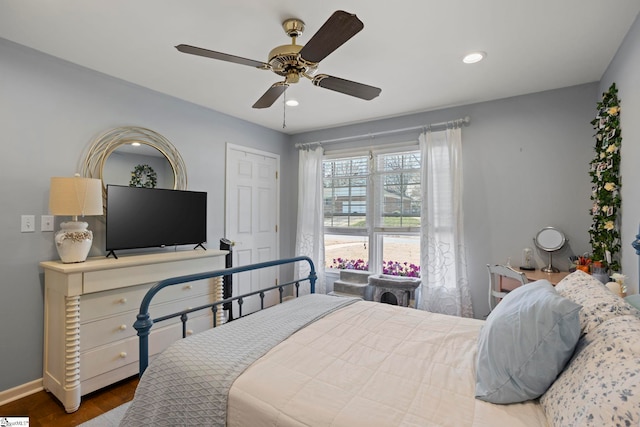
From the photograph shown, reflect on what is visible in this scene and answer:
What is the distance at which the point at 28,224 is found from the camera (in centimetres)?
232

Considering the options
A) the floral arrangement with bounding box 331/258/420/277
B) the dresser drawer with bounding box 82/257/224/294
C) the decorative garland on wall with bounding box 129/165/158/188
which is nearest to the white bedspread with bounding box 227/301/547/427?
the dresser drawer with bounding box 82/257/224/294

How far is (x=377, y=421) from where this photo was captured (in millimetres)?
965

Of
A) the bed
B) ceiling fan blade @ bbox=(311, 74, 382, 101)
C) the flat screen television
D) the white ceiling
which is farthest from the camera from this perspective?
the flat screen television

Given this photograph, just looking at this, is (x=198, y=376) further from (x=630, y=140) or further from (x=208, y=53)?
(x=630, y=140)

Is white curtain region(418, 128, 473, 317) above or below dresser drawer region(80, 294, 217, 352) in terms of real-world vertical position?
above

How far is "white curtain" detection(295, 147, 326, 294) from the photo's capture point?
432 centimetres

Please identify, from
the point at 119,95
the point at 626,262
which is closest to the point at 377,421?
the point at 626,262

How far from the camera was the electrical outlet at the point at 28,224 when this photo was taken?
90.3 inches

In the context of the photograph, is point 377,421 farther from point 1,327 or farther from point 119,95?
point 119,95

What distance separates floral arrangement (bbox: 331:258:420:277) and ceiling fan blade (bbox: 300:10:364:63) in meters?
2.86

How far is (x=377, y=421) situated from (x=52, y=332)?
2531 millimetres

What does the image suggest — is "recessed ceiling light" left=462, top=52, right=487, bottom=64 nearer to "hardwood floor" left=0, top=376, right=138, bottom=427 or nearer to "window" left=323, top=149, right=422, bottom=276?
"window" left=323, top=149, right=422, bottom=276

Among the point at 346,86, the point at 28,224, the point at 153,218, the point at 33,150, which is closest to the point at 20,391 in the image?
the point at 28,224

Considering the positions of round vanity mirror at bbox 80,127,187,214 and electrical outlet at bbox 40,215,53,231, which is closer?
electrical outlet at bbox 40,215,53,231
